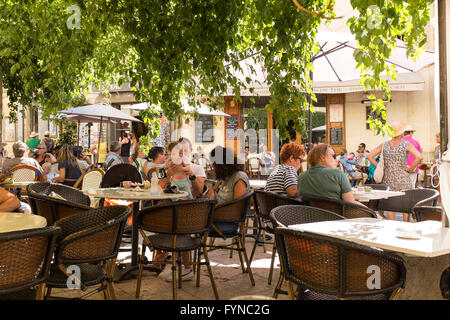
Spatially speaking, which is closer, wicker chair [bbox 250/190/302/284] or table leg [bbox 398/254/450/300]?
table leg [bbox 398/254/450/300]

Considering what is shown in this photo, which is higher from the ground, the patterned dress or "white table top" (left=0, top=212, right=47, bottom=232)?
the patterned dress

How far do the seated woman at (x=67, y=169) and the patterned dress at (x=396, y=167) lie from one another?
15.2 feet

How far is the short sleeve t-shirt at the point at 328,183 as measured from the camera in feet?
12.1

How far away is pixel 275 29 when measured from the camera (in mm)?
3572

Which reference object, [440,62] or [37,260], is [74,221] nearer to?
[37,260]

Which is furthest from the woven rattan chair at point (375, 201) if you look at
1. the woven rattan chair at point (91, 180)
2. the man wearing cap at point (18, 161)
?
the man wearing cap at point (18, 161)

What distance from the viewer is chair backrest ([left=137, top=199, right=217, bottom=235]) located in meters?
3.39

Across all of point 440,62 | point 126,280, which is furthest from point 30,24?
point 440,62

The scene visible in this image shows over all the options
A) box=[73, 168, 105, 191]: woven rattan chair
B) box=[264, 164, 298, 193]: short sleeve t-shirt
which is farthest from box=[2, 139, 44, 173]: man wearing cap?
box=[264, 164, 298, 193]: short sleeve t-shirt

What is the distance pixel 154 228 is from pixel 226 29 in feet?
6.06

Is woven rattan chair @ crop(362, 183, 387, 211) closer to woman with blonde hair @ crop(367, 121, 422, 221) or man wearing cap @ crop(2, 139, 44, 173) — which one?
woman with blonde hair @ crop(367, 121, 422, 221)

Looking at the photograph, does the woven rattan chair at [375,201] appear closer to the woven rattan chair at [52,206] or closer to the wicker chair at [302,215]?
the wicker chair at [302,215]

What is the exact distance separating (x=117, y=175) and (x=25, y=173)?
1.94 m

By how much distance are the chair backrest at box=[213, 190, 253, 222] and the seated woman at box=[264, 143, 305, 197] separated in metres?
0.47
